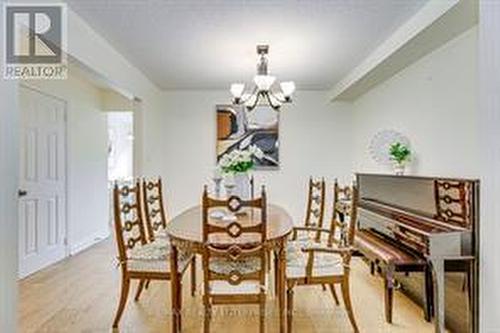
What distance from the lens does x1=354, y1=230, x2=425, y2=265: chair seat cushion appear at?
297 cm

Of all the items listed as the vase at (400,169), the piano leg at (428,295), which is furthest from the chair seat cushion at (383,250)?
the vase at (400,169)

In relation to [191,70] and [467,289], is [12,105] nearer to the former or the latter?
[467,289]

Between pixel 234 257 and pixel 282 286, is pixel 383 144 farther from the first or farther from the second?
pixel 234 257

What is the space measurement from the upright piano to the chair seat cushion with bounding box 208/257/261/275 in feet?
3.52

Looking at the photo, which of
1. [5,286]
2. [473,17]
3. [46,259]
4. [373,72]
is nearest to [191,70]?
[373,72]

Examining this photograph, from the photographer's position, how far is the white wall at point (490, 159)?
1.42 m

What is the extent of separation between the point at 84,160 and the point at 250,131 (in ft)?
7.95

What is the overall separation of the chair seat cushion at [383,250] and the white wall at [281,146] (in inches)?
104

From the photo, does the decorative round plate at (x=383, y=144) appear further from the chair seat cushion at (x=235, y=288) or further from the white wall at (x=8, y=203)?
the white wall at (x=8, y=203)

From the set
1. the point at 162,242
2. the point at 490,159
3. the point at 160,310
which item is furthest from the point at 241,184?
the point at 490,159

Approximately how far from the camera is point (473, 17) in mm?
2820

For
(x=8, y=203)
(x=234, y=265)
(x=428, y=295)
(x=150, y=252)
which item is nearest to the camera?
(x=8, y=203)

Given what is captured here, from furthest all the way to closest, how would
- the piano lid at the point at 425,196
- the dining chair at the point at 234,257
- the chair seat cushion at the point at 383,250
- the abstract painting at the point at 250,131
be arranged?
the abstract painting at the point at 250,131 < the chair seat cushion at the point at 383,250 < the piano lid at the point at 425,196 < the dining chair at the point at 234,257

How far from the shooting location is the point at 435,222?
119 inches
